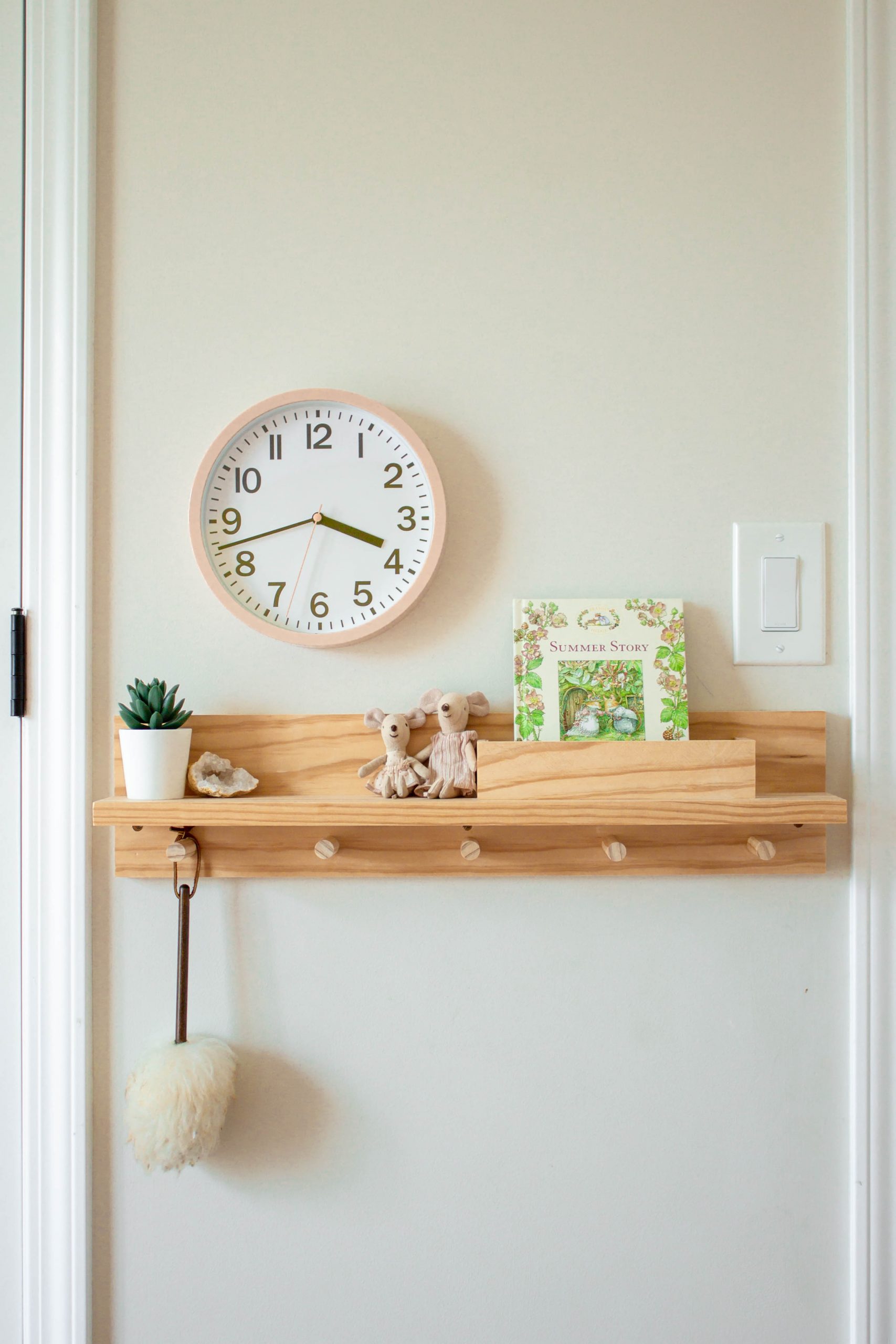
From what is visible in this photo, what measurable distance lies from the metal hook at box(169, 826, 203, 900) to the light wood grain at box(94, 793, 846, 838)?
0.30 ft

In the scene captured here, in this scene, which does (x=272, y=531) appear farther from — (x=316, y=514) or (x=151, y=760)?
(x=151, y=760)

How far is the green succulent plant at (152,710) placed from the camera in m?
0.82

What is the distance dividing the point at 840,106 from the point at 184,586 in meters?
0.90

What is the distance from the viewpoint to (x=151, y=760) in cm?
81

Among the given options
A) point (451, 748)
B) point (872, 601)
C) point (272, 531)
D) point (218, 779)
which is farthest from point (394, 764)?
point (872, 601)

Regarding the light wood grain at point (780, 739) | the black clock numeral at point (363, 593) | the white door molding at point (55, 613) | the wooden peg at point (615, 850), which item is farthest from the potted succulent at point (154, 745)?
the light wood grain at point (780, 739)

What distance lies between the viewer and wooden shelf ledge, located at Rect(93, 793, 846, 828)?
779 millimetres

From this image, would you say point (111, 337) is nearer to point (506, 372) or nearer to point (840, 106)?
point (506, 372)

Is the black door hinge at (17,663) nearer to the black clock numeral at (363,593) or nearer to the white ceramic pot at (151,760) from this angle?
the white ceramic pot at (151,760)

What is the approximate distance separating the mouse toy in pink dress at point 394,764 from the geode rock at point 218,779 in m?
0.12

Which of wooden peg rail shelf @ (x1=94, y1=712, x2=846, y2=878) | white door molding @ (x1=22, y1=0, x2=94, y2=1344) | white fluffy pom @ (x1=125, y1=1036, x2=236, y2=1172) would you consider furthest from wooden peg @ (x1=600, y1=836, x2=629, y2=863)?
white door molding @ (x1=22, y1=0, x2=94, y2=1344)

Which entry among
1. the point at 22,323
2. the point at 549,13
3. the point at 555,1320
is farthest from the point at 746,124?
the point at 555,1320

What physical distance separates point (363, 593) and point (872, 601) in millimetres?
559

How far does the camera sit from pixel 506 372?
0.91 m
